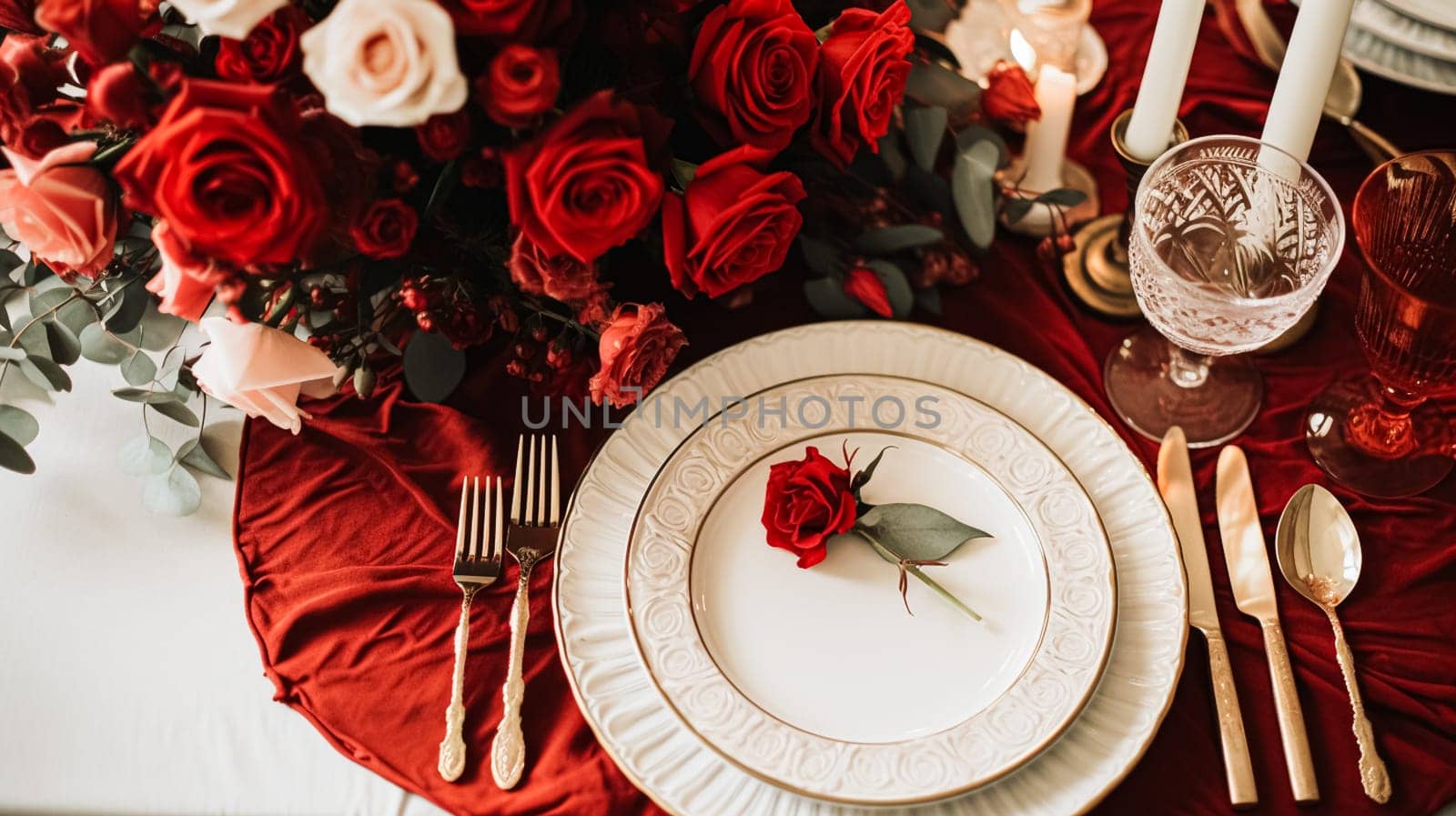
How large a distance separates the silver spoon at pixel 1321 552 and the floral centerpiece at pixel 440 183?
0.31m

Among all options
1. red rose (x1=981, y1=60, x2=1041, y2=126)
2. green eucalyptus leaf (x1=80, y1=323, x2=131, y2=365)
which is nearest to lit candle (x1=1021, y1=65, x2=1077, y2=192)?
red rose (x1=981, y1=60, x2=1041, y2=126)

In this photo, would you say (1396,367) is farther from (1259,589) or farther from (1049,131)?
(1049,131)

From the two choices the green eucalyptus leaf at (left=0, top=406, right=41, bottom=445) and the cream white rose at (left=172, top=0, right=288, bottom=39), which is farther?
the green eucalyptus leaf at (left=0, top=406, right=41, bottom=445)

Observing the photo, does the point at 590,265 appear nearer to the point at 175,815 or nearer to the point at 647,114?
the point at 647,114

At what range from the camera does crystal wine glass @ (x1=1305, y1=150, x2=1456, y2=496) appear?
75 centimetres

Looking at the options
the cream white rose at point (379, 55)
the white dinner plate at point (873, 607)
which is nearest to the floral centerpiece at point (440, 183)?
the cream white rose at point (379, 55)

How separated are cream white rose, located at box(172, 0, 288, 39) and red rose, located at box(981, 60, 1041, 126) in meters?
0.59

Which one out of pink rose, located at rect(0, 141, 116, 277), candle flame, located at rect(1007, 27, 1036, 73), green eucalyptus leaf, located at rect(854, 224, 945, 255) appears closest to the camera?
pink rose, located at rect(0, 141, 116, 277)

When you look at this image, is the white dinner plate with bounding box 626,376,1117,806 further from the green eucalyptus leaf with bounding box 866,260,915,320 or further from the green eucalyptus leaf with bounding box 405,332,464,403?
the green eucalyptus leaf with bounding box 405,332,464,403

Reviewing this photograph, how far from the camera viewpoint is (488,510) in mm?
759

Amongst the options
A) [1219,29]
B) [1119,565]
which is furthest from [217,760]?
[1219,29]

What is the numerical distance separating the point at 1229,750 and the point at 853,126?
48cm

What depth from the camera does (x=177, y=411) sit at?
0.80 m

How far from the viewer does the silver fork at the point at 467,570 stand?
2.19 ft
